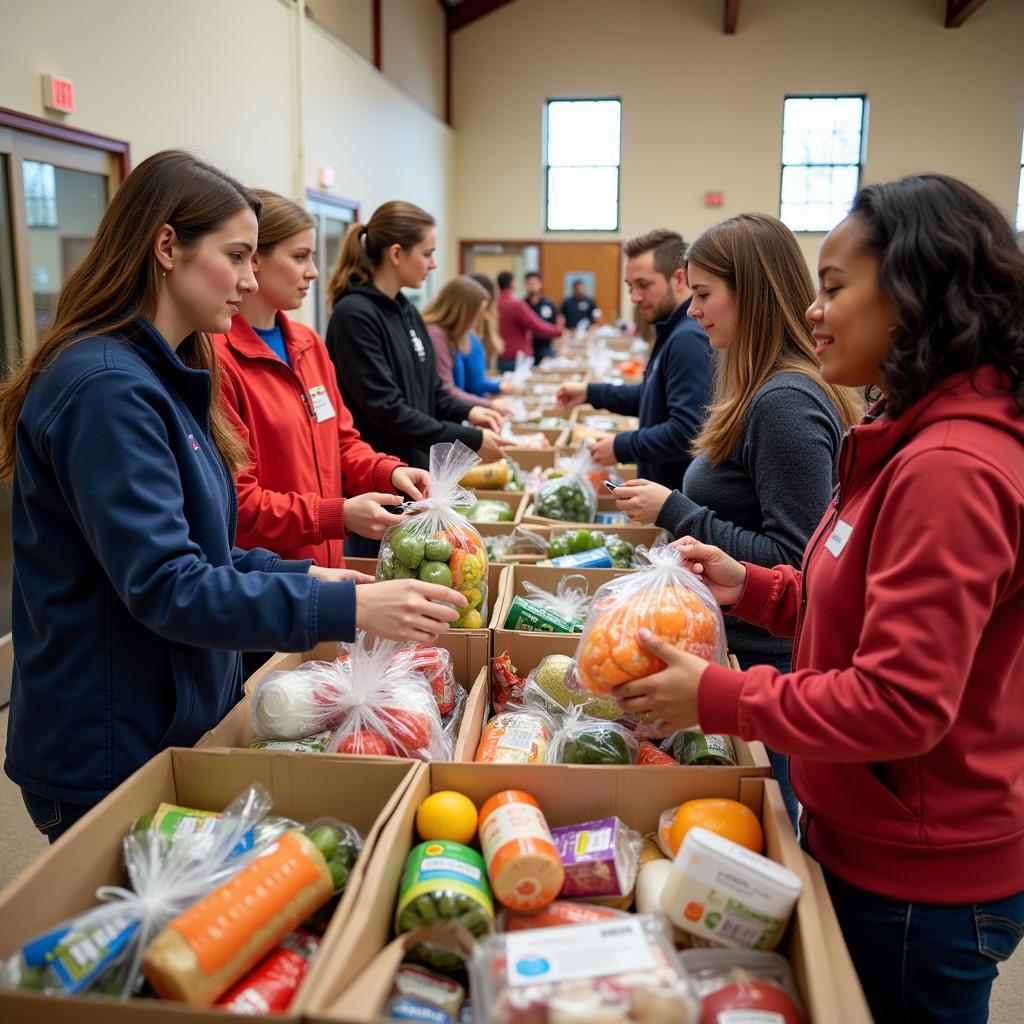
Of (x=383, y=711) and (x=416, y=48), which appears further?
(x=416, y=48)

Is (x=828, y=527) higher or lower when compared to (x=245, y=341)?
lower

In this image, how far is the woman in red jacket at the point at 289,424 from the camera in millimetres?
1980

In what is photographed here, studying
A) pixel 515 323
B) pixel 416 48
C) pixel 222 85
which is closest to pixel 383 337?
pixel 222 85

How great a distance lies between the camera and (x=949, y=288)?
1033mm

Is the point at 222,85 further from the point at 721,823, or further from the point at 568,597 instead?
the point at 721,823

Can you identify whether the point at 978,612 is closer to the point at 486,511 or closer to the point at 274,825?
the point at 274,825

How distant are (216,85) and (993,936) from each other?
602 cm

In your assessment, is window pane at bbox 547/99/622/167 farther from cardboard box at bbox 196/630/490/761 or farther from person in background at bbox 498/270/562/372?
cardboard box at bbox 196/630/490/761

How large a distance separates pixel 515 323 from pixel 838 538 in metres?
9.10

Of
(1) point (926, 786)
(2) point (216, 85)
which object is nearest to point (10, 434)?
(1) point (926, 786)

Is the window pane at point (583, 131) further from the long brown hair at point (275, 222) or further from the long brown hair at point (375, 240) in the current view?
the long brown hair at point (275, 222)

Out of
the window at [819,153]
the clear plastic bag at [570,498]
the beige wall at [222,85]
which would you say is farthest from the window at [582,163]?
the clear plastic bag at [570,498]

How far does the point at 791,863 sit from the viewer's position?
3.60ft

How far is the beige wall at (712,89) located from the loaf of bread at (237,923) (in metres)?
12.1
